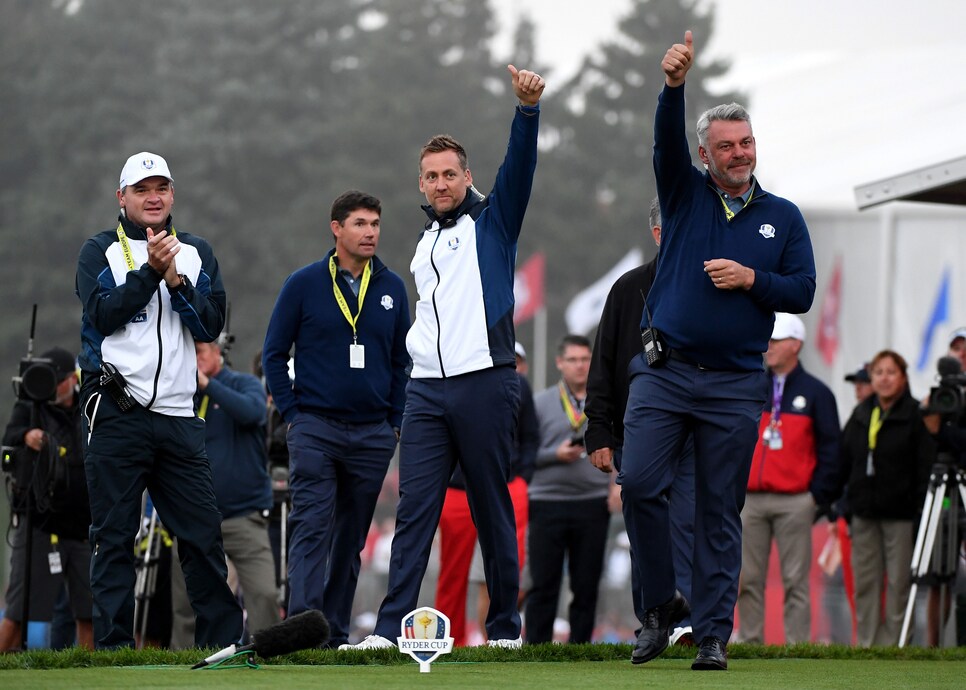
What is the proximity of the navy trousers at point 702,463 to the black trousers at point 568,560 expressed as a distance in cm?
458

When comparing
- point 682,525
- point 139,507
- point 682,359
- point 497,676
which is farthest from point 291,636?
point 682,525

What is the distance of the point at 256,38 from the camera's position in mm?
57031

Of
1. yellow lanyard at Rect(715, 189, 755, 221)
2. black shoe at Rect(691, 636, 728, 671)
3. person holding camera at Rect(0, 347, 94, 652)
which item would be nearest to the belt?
yellow lanyard at Rect(715, 189, 755, 221)

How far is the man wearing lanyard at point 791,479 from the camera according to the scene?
11727 mm

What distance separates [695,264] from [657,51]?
184 ft

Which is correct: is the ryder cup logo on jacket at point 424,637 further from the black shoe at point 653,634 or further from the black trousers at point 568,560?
the black trousers at point 568,560

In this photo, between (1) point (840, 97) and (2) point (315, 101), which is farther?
(2) point (315, 101)

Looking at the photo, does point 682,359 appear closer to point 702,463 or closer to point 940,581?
point 702,463

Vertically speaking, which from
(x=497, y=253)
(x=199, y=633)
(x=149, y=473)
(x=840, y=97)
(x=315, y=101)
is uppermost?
(x=315, y=101)

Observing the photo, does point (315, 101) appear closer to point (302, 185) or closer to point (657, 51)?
point (302, 185)

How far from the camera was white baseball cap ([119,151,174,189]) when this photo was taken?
7.57 meters

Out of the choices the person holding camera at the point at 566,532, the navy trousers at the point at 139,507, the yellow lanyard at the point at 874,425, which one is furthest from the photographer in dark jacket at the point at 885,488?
the navy trousers at the point at 139,507

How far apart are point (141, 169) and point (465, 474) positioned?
6.18 ft

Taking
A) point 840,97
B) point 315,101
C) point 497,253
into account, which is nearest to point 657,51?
point 315,101
